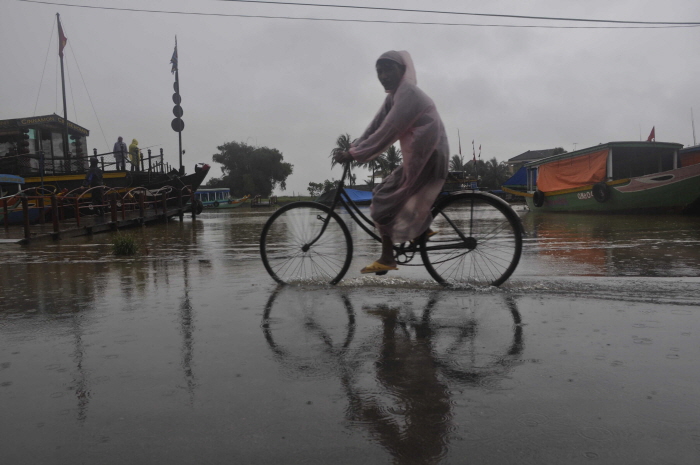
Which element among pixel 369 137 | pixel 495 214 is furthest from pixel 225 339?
pixel 495 214

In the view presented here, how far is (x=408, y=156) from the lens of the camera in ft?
14.6

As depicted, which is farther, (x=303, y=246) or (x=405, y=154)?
(x=303, y=246)

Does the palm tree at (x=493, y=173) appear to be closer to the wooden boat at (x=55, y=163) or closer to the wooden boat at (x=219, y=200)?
the wooden boat at (x=219, y=200)

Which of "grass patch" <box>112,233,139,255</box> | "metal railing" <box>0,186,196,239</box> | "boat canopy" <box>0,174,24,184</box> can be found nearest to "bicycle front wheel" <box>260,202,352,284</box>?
"grass patch" <box>112,233,139,255</box>

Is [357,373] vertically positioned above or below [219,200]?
below

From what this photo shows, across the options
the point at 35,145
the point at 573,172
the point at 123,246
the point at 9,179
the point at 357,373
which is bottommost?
the point at 357,373

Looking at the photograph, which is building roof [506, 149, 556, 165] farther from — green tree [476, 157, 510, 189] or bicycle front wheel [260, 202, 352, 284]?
bicycle front wheel [260, 202, 352, 284]

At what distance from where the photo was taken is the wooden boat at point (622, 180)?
17.0 m

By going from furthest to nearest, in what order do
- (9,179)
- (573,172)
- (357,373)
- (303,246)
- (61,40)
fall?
(61,40)
(573,172)
(9,179)
(303,246)
(357,373)

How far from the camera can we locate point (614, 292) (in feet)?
13.3

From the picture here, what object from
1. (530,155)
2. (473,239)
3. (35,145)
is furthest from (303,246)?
(530,155)

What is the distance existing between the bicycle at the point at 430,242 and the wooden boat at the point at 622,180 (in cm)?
1486

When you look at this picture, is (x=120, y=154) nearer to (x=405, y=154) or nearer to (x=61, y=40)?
(x=61, y=40)

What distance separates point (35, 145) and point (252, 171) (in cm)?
5633
